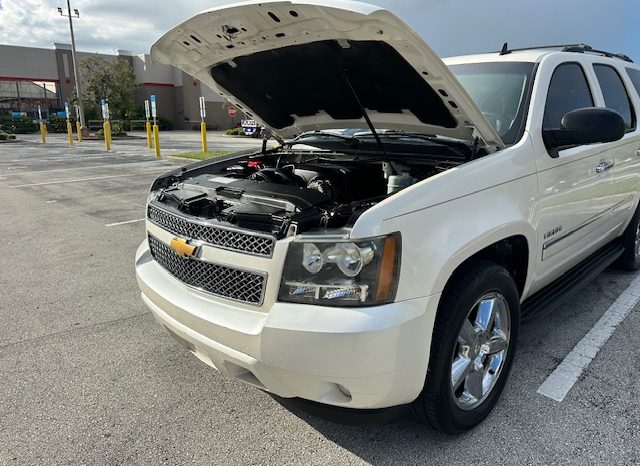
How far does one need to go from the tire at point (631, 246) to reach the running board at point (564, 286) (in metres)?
0.45

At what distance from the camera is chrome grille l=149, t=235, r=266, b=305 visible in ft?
7.11

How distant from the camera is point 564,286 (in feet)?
11.2

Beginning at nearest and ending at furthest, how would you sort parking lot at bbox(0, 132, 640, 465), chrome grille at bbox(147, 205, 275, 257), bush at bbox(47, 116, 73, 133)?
chrome grille at bbox(147, 205, 275, 257)
parking lot at bbox(0, 132, 640, 465)
bush at bbox(47, 116, 73, 133)

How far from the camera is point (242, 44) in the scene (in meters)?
3.01

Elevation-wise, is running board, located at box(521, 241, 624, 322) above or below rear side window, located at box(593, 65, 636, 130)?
below

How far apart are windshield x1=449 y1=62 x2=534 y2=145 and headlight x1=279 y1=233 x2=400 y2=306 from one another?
4.16 ft

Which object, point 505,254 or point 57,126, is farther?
point 57,126

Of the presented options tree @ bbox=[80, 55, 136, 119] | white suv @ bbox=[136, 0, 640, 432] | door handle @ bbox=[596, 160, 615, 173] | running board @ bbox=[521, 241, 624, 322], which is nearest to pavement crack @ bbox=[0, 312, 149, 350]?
white suv @ bbox=[136, 0, 640, 432]

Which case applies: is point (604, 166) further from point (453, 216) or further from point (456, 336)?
point (456, 336)

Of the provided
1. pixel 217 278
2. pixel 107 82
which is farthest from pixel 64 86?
pixel 217 278

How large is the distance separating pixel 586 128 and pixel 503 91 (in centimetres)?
63

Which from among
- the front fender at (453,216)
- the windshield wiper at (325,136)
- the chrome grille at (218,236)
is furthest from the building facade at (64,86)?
the front fender at (453,216)

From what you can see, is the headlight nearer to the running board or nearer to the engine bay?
the engine bay

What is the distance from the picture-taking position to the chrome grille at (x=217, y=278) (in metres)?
2.17
